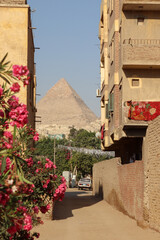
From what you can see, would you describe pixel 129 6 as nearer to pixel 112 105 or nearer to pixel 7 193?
pixel 112 105

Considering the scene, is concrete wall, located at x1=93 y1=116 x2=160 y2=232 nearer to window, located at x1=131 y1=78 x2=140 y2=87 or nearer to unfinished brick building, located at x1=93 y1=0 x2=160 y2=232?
unfinished brick building, located at x1=93 y1=0 x2=160 y2=232

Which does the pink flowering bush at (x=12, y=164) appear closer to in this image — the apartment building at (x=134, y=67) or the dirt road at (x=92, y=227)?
the dirt road at (x=92, y=227)

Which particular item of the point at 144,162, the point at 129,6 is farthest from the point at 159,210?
the point at 129,6

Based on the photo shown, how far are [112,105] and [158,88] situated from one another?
3.79 m

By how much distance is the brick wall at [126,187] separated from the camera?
23.6 m

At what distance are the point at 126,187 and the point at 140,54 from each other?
757 cm

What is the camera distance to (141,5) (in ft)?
98.6

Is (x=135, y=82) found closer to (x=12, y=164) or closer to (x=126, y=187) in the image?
(x=126, y=187)

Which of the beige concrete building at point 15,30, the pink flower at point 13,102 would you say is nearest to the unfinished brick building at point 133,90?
the beige concrete building at point 15,30

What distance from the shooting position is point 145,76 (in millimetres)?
30734

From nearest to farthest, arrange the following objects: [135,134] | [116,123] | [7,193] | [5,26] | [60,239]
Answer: [7,193]
[60,239]
[5,26]
[135,134]
[116,123]

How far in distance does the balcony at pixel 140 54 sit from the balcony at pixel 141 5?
2.42 metres

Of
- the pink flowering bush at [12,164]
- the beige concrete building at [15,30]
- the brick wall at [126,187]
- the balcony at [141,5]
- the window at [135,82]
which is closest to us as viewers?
the pink flowering bush at [12,164]

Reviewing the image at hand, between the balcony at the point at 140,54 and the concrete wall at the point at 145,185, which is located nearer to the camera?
the concrete wall at the point at 145,185
